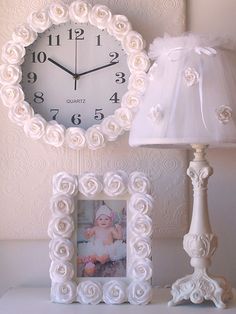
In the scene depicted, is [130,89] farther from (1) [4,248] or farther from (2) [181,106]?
(1) [4,248]

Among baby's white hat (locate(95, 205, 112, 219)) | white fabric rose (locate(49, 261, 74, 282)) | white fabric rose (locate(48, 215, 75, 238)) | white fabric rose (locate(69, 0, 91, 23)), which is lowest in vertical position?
white fabric rose (locate(49, 261, 74, 282))

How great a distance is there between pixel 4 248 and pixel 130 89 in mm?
549

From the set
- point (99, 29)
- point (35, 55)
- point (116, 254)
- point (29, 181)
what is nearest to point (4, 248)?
point (29, 181)

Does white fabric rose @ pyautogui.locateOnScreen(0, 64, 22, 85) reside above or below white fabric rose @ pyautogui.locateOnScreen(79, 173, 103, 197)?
above

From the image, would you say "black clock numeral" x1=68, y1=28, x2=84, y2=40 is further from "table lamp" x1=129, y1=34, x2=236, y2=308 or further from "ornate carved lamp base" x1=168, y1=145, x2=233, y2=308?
"ornate carved lamp base" x1=168, y1=145, x2=233, y2=308

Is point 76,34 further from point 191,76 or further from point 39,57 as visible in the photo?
point 191,76

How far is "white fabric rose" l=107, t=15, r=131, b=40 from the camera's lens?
1423 millimetres

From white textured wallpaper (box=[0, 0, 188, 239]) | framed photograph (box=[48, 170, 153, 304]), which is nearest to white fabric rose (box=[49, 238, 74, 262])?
framed photograph (box=[48, 170, 153, 304])

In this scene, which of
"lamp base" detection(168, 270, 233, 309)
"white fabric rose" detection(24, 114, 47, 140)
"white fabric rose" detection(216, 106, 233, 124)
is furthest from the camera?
"white fabric rose" detection(24, 114, 47, 140)

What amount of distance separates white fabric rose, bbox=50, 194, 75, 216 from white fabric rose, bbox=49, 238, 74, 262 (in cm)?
6

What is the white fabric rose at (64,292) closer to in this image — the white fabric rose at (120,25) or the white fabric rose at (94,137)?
the white fabric rose at (94,137)

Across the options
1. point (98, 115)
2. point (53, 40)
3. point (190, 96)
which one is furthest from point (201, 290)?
point (53, 40)

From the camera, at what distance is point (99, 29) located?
146 cm

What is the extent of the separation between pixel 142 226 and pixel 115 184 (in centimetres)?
12
